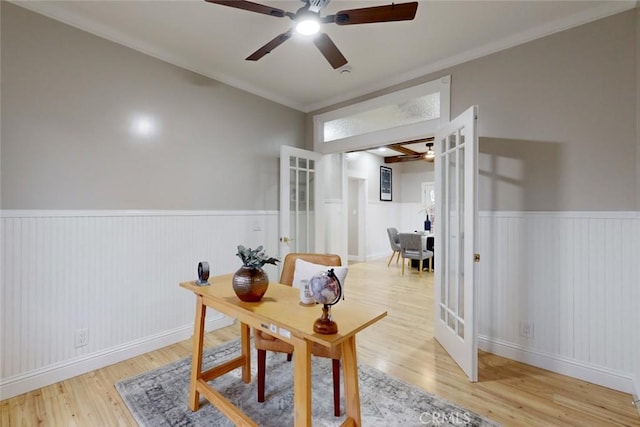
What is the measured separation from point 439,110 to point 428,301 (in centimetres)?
247

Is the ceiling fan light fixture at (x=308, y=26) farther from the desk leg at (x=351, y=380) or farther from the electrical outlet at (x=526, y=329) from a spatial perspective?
the electrical outlet at (x=526, y=329)

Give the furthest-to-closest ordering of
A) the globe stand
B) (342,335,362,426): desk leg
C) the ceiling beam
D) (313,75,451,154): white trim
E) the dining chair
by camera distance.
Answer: the ceiling beam → the dining chair → (313,75,451,154): white trim → (342,335,362,426): desk leg → the globe stand

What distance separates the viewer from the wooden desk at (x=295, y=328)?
122 cm

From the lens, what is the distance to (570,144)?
7.30 ft

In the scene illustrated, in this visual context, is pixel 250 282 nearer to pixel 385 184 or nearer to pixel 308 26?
pixel 308 26

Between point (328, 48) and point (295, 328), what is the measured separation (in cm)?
177

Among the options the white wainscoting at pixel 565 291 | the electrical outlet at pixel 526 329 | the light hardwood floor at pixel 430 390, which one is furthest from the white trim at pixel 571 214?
the light hardwood floor at pixel 430 390

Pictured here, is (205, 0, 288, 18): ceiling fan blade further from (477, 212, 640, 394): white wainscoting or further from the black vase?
(477, 212, 640, 394): white wainscoting

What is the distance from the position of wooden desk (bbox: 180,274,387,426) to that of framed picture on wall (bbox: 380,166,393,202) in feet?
20.8

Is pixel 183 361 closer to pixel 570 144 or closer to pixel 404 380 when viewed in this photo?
pixel 404 380

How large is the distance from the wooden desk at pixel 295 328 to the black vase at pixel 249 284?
0.13 ft

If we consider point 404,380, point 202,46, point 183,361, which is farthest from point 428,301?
point 202,46

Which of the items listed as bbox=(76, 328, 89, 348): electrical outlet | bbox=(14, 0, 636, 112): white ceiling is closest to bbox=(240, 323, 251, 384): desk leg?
bbox=(76, 328, 89, 348): electrical outlet

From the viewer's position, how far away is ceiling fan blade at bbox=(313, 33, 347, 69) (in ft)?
6.23
